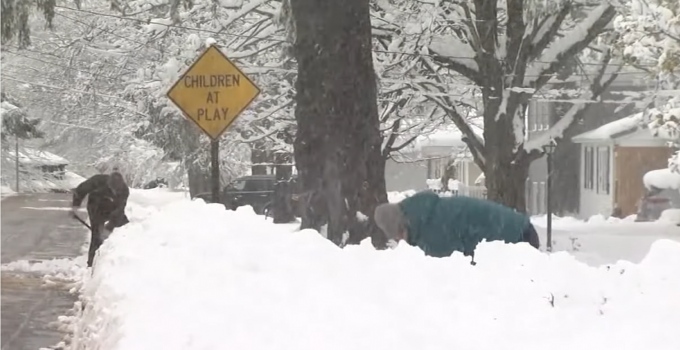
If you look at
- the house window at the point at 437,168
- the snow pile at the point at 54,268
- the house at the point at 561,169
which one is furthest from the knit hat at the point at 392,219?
the house at the point at 561,169

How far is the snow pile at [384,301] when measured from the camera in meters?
4.47

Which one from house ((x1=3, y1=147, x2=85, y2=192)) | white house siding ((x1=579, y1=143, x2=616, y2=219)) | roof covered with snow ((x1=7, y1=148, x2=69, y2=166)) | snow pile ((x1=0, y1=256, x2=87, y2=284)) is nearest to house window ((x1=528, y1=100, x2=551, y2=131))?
white house siding ((x1=579, y1=143, x2=616, y2=219))

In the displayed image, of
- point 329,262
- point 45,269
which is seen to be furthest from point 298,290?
point 45,269

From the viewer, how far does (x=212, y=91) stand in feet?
35.7

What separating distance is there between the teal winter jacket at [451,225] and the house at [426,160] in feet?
59.8

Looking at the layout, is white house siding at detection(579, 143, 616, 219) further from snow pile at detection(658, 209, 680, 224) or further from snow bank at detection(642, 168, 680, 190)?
snow pile at detection(658, 209, 680, 224)

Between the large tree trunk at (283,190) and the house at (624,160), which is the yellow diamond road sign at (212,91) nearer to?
the large tree trunk at (283,190)

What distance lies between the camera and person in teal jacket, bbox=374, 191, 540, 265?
23.3 ft

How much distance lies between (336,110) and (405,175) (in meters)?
16.5

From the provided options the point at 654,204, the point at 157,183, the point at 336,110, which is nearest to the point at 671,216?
the point at 654,204

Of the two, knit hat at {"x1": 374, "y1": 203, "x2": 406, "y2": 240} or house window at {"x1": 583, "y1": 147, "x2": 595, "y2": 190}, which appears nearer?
knit hat at {"x1": 374, "y1": 203, "x2": 406, "y2": 240}

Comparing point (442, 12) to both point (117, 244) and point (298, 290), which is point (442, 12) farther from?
point (298, 290)

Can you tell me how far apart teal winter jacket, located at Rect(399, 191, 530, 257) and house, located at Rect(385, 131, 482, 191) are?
18.2 metres

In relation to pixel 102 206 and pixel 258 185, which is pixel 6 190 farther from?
pixel 102 206
